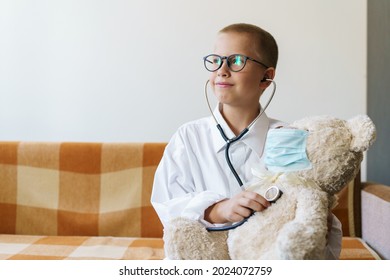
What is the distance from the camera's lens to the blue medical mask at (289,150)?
74 centimetres

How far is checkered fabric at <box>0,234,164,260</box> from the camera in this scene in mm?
1269

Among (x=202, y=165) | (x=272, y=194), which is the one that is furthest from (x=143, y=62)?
(x=272, y=194)

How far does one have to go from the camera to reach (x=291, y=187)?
2.33 feet

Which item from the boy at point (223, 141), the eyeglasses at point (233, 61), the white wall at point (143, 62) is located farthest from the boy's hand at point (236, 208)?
the white wall at point (143, 62)

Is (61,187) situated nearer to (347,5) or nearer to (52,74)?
(52,74)

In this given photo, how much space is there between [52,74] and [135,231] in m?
0.65

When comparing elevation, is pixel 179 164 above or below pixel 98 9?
below

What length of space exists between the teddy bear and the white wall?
865 millimetres

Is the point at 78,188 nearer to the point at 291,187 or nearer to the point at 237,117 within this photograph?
the point at 237,117

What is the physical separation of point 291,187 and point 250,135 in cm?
25
